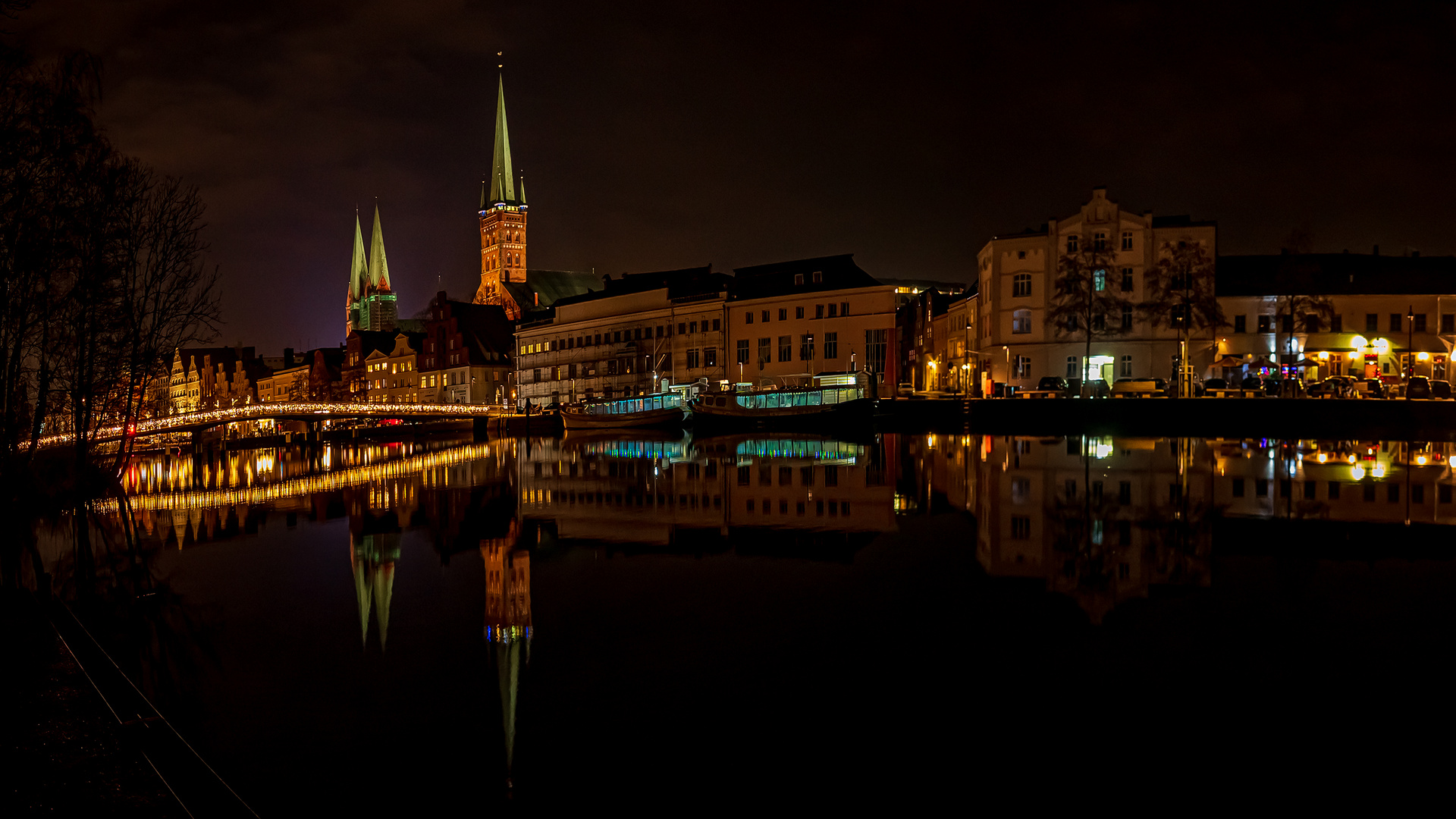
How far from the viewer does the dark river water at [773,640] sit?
5.23 m

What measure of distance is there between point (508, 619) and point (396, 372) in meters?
124

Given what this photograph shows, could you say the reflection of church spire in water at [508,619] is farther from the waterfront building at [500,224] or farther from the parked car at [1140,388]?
the waterfront building at [500,224]

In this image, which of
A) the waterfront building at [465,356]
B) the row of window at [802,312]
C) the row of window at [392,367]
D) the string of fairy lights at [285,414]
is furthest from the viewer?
the row of window at [392,367]

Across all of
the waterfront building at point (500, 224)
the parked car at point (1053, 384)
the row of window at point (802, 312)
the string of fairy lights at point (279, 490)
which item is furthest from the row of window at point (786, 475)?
the waterfront building at point (500, 224)

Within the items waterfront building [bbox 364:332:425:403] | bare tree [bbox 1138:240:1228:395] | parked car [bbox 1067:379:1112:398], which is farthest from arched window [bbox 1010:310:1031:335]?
waterfront building [bbox 364:332:425:403]

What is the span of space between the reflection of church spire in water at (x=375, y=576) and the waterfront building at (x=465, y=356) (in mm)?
97674

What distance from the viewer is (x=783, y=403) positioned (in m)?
68.6

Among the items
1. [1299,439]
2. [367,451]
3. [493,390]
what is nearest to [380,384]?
[493,390]

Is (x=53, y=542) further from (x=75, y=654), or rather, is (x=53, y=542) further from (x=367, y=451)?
(x=367, y=451)

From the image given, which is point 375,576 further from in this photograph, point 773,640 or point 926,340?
point 926,340

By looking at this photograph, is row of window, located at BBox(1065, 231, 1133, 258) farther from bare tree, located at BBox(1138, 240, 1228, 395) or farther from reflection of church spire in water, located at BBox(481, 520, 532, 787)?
reflection of church spire in water, located at BBox(481, 520, 532, 787)

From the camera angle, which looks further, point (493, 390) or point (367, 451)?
point (493, 390)

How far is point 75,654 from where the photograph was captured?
717 cm

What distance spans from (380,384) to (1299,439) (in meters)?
114
